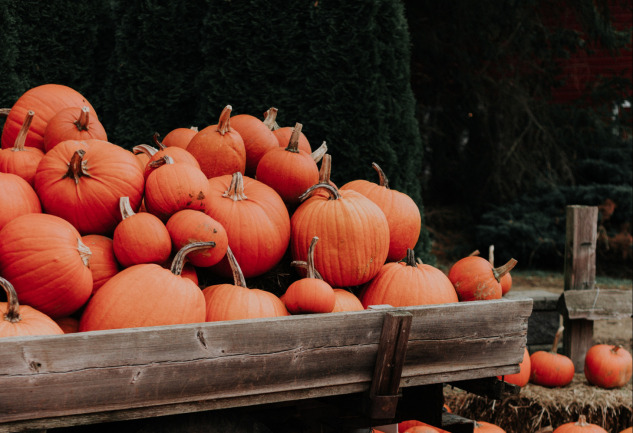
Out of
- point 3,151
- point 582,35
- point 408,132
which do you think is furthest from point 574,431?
point 582,35

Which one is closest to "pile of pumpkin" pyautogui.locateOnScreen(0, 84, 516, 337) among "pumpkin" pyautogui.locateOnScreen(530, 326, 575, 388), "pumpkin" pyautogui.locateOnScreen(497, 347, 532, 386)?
"pumpkin" pyautogui.locateOnScreen(497, 347, 532, 386)

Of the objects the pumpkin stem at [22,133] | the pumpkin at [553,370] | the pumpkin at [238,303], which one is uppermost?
the pumpkin stem at [22,133]

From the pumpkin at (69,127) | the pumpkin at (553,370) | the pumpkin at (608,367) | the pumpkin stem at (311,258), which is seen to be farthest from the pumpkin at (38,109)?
the pumpkin at (608,367)

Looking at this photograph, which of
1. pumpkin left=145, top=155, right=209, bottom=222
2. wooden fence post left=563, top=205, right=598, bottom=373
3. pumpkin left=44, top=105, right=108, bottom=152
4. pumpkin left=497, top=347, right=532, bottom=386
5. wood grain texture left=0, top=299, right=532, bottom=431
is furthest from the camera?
Answer: wooden fence post left=563, top=205, right=598, bottom=373

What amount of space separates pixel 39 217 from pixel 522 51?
769 cm

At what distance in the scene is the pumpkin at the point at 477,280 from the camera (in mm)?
1896

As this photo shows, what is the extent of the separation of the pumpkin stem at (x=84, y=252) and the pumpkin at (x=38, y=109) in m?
0.67

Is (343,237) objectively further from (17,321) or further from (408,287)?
(17,321)

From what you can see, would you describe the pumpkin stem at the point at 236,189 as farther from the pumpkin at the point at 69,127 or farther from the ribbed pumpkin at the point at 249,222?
the pumpkin at the point at 69,127

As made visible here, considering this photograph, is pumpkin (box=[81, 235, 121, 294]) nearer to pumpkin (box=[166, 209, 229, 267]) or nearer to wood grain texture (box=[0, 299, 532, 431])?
pumpkin (box=[166, 209, 229, 267])

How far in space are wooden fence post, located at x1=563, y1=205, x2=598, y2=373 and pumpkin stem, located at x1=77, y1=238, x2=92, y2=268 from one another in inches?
127

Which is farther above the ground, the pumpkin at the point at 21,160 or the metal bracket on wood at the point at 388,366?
the pumpkin at the point at 21,160

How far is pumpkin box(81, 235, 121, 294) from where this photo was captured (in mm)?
1554

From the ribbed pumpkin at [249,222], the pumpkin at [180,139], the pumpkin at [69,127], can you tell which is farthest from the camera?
the pumpkin at [180,139]
